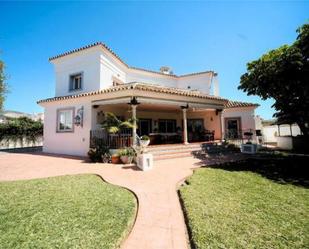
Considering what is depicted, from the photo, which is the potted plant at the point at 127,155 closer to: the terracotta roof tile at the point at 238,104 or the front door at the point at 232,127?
the terracotta roof tile at the point at 238,104

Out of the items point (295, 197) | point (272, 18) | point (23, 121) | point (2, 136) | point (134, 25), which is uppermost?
point (134, 25)

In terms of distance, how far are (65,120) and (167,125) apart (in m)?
9.45

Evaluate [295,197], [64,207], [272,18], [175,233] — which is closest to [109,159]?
[64,207]

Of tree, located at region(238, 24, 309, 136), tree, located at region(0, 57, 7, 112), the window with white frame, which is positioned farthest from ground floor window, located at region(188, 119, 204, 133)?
tree, located at region(0, 57, 7, 112)

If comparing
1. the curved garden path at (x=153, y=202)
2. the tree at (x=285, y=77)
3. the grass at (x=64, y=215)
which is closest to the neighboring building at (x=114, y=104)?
the tree at (x=285, y=77)

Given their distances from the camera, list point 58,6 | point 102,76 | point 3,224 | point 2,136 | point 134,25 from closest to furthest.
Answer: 1. point 3,224
2. point 58,6
3. point 134,25
4. point 102,76
5. point 2,136

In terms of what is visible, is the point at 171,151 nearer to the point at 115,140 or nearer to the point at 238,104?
the point at 115,140

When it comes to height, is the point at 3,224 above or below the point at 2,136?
below

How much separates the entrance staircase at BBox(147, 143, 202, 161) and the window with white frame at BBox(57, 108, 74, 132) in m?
6.61

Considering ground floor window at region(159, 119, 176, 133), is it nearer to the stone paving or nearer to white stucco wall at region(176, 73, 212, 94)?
white stucco wall at region(176, 73, 212, 94)

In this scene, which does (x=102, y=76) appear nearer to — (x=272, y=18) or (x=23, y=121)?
(x=272, y=18)

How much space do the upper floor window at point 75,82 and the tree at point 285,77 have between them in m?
12.7

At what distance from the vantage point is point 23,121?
19766mm

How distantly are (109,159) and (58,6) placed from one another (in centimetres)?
865
